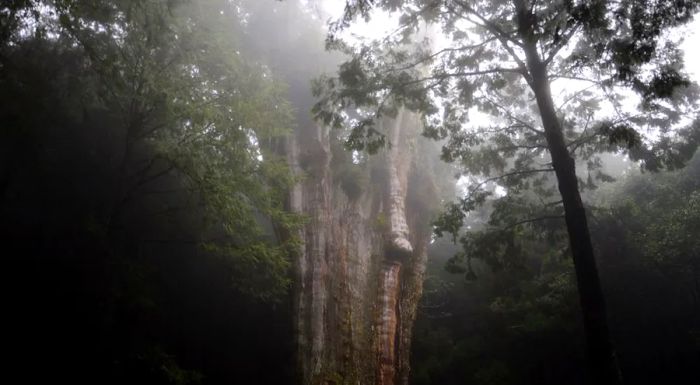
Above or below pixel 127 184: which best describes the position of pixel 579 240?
below

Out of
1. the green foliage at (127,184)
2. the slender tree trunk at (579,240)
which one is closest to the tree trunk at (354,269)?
the green foliage at (127,184)

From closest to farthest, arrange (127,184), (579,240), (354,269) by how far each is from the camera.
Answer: (579,240)
(127,184)
(354,269)

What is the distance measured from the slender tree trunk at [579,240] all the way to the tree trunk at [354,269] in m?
5.87

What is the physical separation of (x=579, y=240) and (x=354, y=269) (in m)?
7.54

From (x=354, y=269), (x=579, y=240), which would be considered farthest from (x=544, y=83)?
(x=354, y=269)

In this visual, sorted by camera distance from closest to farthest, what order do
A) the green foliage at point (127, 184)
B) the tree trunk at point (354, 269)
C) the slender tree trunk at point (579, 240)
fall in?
1. the slender tree trunk at point (579, 240)
2. the green foliage at point (127, 184)
3. the tree trunk at point (354, 269)

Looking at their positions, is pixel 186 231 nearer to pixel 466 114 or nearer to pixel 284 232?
pixel 284 232

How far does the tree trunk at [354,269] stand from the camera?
432 inches

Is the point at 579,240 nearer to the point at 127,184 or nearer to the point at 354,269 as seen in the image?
the point at 354,269

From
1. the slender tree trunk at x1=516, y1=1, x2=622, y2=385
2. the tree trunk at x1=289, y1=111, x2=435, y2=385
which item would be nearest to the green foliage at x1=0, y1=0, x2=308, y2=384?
the tree trunk at x1=289, y1=111, x2=435, y2=385

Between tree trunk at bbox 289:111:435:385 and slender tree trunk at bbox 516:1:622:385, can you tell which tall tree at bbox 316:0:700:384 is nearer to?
slender tree trunk at bbox 516:1:622:385

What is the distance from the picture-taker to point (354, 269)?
511 inches

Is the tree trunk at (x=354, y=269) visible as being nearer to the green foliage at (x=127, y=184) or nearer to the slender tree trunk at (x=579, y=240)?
the green foliage at (x=127, y=184)

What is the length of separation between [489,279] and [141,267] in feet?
40.5
